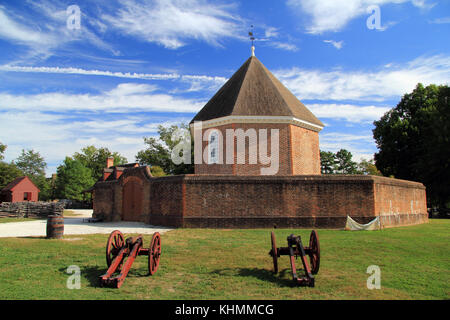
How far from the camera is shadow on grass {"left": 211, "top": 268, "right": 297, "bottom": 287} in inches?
246

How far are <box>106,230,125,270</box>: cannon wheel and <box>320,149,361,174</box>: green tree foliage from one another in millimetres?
68669

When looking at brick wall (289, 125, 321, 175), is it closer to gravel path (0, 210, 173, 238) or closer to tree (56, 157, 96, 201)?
gravel path (0, 210, 173, 238)

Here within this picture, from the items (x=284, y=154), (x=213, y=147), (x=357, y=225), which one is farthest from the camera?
(x=213, y=147)

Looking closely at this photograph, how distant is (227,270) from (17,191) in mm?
49427

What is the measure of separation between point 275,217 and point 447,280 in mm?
8858

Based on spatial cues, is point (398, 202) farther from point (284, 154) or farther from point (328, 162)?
point (328, 162)

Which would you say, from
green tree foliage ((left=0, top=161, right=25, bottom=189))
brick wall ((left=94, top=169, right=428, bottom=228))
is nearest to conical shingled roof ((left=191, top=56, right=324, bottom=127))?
brick wall ((left=94, top=169, right=428, bottom=228))

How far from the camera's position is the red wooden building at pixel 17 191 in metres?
44.2

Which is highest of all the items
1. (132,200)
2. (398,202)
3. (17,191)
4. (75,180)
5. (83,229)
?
(75,180)

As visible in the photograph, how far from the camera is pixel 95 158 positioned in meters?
76.8

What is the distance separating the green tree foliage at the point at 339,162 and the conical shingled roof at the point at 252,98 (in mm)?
50310

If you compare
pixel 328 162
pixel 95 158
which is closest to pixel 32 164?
pixel 95 158

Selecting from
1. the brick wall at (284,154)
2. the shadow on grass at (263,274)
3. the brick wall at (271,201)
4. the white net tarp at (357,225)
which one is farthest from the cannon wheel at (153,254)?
the brick wall at (284,154)
